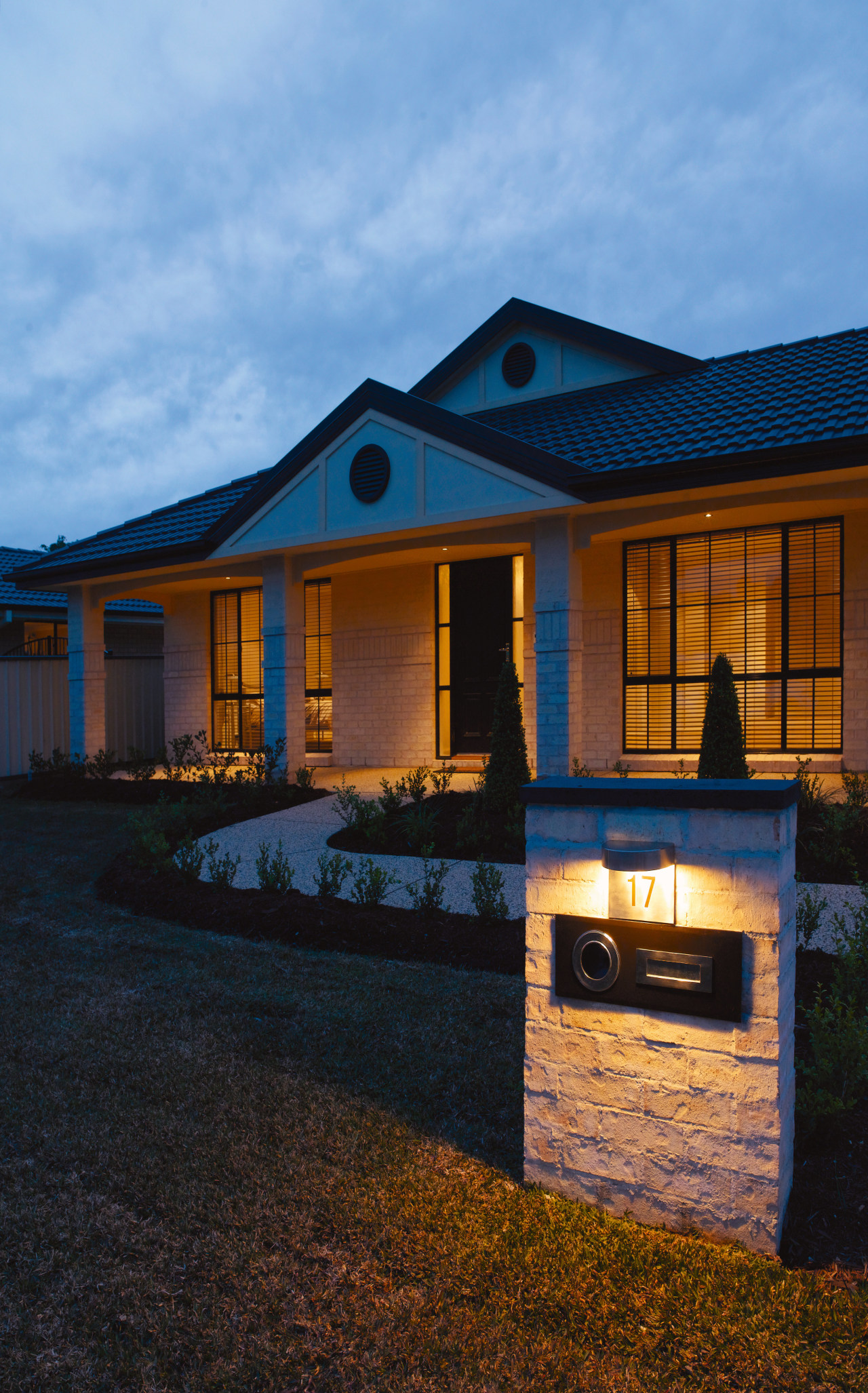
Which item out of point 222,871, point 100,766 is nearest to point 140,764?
point 100,766

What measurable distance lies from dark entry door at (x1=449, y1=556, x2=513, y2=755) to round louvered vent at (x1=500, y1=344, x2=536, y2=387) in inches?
137

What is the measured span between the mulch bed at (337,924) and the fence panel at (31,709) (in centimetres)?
992

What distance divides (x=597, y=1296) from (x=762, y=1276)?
1.58ft

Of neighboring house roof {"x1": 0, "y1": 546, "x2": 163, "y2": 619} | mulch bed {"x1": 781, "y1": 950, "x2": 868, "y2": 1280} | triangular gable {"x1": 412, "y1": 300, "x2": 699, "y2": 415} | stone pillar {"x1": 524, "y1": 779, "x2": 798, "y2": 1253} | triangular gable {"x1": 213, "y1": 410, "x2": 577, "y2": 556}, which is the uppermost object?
triangular gable {"x1": 412, "y1": 300, "x2": 699, "y2": 415}

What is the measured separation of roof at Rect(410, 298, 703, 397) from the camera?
40.2ft

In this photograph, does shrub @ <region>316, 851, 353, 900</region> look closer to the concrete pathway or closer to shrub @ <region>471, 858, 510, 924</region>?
the concrete pathway

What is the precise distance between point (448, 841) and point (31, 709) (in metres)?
11.0

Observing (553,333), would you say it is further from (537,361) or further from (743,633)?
(743,633)

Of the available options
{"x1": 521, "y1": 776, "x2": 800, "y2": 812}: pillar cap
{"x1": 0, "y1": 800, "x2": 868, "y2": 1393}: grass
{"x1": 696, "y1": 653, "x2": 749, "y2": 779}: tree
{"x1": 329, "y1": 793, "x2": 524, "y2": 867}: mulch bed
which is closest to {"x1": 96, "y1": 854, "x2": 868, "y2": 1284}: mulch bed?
{"x1": 0, "y1": 800, "x2": 868, "y2": 1393}: grass

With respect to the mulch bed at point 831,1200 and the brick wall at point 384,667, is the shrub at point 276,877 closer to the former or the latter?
the mulch bed at point 831,1200

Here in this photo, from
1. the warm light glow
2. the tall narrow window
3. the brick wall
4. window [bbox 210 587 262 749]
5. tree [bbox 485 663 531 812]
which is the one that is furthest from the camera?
window [bbox 210 587 262 749]

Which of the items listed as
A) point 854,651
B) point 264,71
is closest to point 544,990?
point 854,651

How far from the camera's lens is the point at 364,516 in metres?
11.0

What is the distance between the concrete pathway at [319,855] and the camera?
20.6 ft
